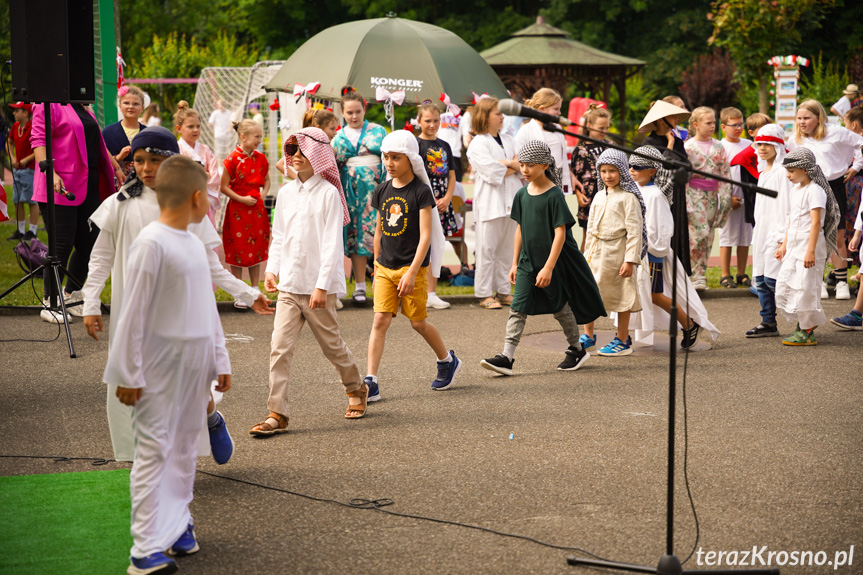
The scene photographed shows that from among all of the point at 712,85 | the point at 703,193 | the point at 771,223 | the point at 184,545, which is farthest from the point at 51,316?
the point at 712,85

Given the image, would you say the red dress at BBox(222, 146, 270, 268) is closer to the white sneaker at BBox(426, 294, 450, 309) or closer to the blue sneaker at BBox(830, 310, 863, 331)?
the white sneaker at BBox(426, 294, 450, 309)

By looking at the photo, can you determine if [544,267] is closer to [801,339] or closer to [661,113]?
[661,113]

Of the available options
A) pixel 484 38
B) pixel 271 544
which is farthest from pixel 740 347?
pixel 484 38

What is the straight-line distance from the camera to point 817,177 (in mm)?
8359

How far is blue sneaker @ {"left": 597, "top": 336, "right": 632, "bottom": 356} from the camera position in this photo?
820 centimetres

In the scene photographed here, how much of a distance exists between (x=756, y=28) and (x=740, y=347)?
A: 14.2 metres

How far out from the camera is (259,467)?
521 cm

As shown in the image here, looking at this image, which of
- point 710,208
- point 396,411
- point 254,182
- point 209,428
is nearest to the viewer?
point 209,428

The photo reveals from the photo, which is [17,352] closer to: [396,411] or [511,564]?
[396,411]

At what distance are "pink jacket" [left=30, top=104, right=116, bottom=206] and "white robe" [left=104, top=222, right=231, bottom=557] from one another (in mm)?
5603

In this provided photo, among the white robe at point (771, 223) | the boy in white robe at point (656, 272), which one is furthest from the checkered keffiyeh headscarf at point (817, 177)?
the boy in white robe at point (656, 272)

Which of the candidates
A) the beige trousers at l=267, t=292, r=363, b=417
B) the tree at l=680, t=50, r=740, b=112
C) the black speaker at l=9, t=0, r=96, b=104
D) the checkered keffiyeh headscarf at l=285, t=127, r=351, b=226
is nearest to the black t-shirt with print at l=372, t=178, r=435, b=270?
the checkered keffiyeh headscarf at l=285, t=127, r=351, b=226

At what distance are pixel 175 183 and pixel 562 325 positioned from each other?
14.0ft

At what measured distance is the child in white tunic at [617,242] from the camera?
7812 millimetres
